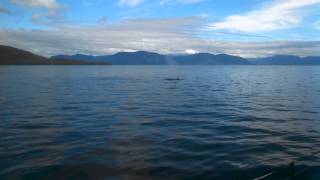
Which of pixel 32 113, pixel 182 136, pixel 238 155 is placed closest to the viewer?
pixel 238 155

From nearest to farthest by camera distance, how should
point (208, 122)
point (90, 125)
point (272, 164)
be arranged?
point (272, 164) < point (90, 125) < point (208, 122)

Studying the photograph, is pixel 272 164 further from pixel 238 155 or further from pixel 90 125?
pixel 90 125

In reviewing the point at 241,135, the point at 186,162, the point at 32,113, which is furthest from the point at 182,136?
the point at 32,113

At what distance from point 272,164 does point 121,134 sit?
10648 mm

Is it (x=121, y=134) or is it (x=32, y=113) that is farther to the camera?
(x=32, y=113)

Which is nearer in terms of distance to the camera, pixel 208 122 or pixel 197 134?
pixel 197 134

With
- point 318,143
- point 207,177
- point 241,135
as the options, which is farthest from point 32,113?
point 318,143

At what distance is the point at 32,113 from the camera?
1334 inches

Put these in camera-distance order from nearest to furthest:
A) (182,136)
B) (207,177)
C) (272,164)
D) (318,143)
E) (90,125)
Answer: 1. (207,177)
2. (272,164)
3. (318,143)
4. (182,136)
5. (90,125)

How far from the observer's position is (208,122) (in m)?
29.0

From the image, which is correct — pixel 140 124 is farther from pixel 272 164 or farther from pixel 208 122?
pixel 272 164

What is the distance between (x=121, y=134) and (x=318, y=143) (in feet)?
42.0

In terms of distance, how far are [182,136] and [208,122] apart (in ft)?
20.3

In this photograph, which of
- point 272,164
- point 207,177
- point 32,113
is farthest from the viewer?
point 32,113
